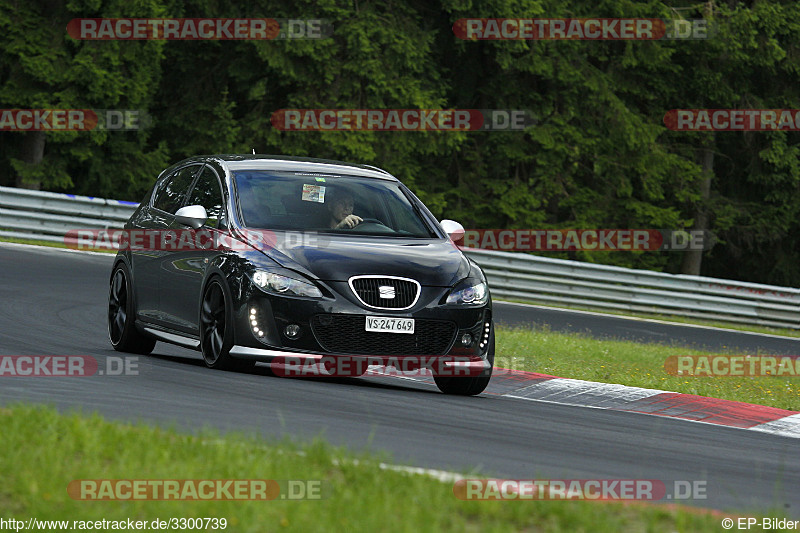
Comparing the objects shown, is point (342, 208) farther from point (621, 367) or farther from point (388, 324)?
point (621, 367)

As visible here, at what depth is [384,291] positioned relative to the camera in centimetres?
996

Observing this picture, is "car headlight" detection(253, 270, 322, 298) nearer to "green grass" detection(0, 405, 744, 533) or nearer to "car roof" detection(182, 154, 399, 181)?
"car roof" detection(182, 154, 399, 181)

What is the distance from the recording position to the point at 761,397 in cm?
1284

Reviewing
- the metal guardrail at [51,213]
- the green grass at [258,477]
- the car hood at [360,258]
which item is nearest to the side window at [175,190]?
the car hood at [360,258]

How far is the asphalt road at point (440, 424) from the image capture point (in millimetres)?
6973

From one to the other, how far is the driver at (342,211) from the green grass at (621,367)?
2480 mm

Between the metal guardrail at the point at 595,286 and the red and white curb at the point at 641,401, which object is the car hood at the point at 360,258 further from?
the metal guardrail at the point at 595,286

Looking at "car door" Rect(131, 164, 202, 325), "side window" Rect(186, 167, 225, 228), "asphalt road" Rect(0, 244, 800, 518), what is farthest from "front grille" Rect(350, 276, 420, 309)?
"car door" Rect(131, 164, 202, 325)

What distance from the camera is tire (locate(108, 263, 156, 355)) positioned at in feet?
39.3

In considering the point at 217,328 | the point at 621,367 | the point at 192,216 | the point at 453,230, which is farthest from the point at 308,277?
the point at 621,367

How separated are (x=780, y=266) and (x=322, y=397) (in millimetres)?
34676

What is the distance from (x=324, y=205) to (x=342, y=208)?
154mm

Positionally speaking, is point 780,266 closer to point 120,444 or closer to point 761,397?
point 761,397

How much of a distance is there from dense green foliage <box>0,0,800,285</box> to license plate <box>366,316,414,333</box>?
2017cm
